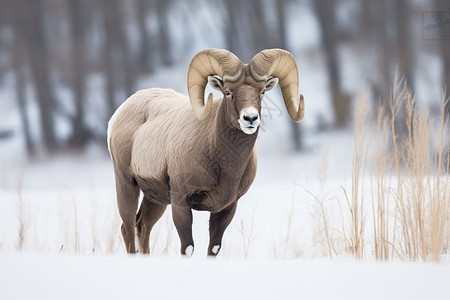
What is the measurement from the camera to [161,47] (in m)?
16.3

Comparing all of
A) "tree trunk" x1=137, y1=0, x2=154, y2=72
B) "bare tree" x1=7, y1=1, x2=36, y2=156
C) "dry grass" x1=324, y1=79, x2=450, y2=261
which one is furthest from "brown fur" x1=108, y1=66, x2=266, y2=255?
"bare tree" x1=7, y1=1, x2=36, y2=156

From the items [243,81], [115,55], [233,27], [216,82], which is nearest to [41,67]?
[115,55]

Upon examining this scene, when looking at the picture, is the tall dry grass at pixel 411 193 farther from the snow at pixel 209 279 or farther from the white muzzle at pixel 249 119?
the snow at pixel 209 279

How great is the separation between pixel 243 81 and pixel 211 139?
0.49m

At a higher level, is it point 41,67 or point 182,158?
point 41,67

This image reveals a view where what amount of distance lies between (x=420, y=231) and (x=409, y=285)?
1412mm

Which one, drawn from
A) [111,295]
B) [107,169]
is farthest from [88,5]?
[111,295]

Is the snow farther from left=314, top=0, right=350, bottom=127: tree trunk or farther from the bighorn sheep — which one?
left=314, top=0, right=350, bottom=127: tree trunk

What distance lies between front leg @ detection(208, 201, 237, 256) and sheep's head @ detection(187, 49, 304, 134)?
0.74 meters

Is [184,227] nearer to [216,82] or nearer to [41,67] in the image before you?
[216,82]

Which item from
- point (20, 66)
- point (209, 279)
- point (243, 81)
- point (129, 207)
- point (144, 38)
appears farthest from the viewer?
point (20, 66)

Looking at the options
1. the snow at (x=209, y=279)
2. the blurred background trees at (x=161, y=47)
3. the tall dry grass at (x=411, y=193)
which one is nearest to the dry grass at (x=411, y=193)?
the tall dry grass at (x=411, y=193)

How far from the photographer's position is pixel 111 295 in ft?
9.19

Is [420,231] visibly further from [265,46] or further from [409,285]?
[265,46]
